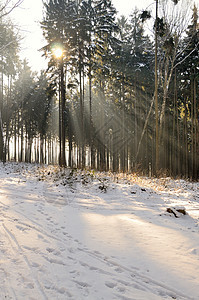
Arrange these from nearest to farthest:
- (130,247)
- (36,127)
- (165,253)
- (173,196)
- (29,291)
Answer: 1. (29,291)
2. (165,253)
3. (130,247)
4. (173,196)
5. (36,127)

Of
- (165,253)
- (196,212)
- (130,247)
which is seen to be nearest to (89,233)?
(130,247)

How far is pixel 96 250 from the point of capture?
3795mm

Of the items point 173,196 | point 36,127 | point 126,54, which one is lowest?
point 173,196

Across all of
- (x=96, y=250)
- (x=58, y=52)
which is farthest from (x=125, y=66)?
(x=96, y=250)

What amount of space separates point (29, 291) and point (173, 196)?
26.5 ft

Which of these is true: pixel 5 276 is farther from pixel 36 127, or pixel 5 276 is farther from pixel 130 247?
pixel 36 127

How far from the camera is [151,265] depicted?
10.7 feet

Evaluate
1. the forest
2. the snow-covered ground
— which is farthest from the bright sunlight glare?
the snow-covered ground

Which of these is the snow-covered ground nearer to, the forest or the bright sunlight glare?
the forest

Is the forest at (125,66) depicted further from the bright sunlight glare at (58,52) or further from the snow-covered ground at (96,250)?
the snow-covered ground at (96,250)

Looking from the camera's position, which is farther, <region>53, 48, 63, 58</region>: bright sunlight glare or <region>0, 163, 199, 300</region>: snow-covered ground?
<region>53, 48, 63, 58</region>: bright sunlight glare

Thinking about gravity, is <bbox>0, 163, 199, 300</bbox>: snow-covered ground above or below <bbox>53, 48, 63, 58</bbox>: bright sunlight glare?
below

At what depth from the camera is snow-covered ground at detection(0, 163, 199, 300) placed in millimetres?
2596

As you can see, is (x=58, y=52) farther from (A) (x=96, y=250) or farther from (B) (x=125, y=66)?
(A) (x=96, y=250)
